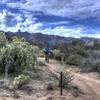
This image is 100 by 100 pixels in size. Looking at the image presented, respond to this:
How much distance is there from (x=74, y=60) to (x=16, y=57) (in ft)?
30.2

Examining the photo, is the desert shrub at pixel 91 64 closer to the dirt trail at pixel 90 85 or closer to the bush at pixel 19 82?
the dirt trail at pixel 90 85

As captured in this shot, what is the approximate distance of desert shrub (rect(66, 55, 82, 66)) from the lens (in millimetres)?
27277

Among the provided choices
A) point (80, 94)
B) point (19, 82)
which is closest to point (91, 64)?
point (80, 94)

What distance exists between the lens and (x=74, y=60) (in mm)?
27562

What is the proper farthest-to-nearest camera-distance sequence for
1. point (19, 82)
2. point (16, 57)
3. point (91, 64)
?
A: point (91, 64), point (16, 57), point (19, 82)

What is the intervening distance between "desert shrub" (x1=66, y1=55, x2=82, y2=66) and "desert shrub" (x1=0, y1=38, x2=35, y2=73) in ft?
25.9

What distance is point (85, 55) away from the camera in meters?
29.8

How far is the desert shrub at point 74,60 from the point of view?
1074 inches

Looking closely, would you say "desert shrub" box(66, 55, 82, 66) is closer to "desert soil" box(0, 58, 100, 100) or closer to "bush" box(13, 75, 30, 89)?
"desert soil" box(0, 58, 100, 100)

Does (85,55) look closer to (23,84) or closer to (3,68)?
(3,68)

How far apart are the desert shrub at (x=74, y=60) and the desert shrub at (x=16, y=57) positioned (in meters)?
7.90

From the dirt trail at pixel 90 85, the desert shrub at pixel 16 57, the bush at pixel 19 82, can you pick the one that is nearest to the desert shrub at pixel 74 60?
the dirt trail at pixel 90 85

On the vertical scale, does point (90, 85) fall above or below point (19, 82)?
below

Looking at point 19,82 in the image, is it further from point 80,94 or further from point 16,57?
point 16,57
